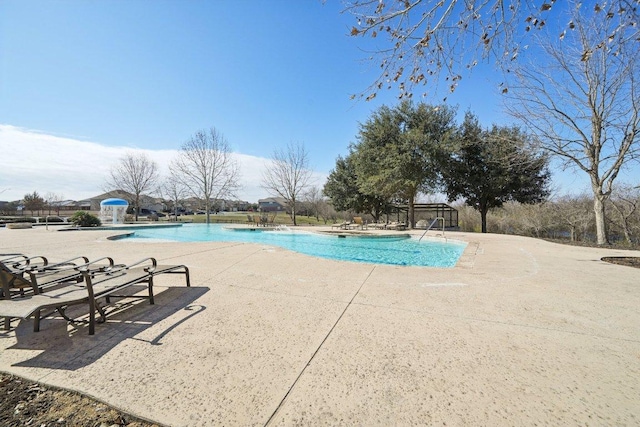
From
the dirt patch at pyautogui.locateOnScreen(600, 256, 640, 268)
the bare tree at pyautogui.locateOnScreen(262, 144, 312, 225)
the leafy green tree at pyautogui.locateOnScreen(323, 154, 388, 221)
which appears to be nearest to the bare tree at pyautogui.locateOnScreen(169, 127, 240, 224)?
the bare tree at pyautogui.locateOnScreen(262, 144, 312, 225)

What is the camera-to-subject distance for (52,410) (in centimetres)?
154

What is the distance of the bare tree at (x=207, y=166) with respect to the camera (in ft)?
84.7

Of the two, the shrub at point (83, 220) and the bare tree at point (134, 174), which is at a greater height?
the bare tree at point (134, 174)

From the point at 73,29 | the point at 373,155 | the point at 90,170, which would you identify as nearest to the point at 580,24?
the point at 373,155

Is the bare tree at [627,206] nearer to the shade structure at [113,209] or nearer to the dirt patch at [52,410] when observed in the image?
the dirt patch at [52,410]

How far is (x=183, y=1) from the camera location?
601 centimetres

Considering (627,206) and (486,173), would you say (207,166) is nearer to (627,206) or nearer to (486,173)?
(486,173)

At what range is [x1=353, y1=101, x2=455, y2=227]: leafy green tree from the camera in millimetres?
15586

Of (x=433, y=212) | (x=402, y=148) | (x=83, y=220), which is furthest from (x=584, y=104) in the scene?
(x=83, y=220)

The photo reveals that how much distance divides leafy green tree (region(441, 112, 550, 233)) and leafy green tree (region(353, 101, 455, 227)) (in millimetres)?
1108

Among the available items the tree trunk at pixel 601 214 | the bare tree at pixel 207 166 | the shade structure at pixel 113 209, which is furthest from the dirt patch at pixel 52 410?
the bare tree at pixel 207 166

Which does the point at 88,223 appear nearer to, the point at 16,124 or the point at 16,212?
the point at 16,124

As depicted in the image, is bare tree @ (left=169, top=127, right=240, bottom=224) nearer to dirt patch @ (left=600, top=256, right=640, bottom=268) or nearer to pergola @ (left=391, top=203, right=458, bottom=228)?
pergola @ (left=391, top=203, right=458, bottom=228)

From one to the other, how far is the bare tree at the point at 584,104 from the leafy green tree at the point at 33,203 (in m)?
51.2
